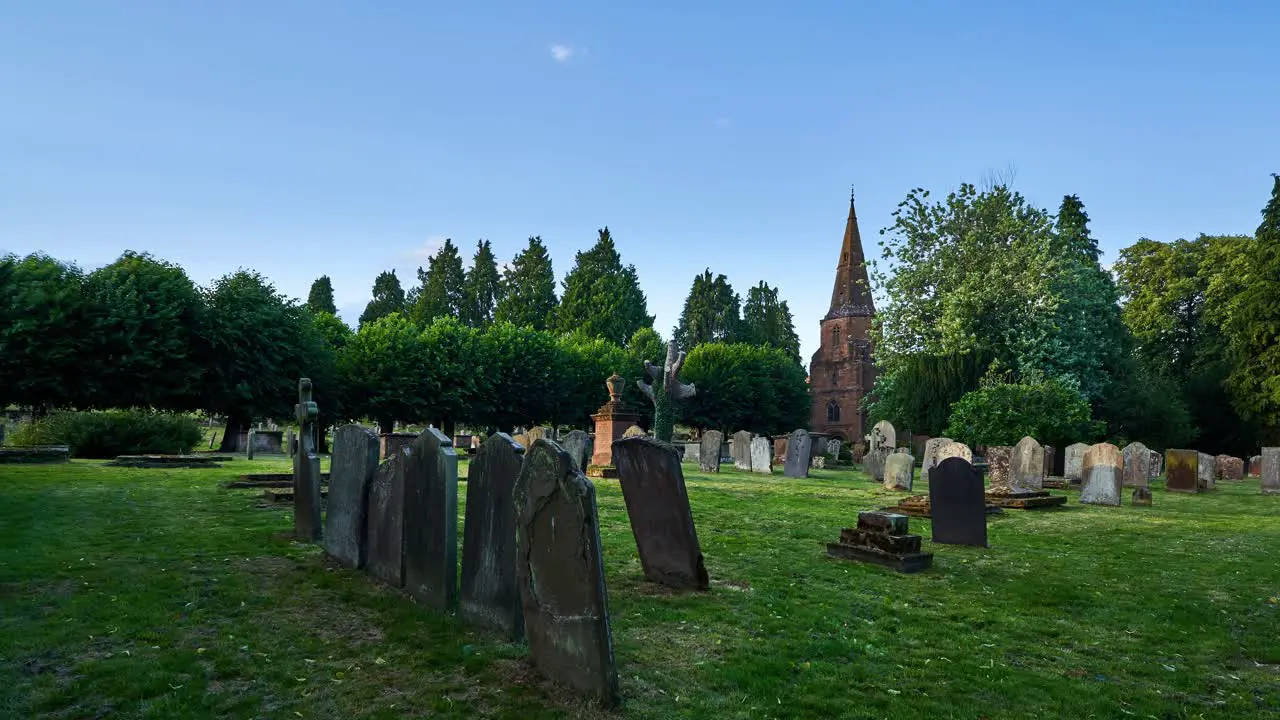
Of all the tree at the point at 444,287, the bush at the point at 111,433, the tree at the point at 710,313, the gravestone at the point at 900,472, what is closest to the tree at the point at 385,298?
the tree at the point at 444,287

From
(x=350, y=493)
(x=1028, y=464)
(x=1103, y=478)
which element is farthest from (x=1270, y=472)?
(x=350, y=493)

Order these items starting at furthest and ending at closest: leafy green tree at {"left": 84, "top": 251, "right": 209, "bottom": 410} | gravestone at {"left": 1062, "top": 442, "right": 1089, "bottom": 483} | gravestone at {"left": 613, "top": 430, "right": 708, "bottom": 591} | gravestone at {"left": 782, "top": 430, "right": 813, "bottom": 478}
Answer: leafy green tree at {"left": 84, "top": 251, "right": 209, "bottom": 410}, gravestone at {"left": 782, "top": 430, "right": 813, "bottom": 478}, gravestone at {"left": 1062, "top": 442, "right": 1089, "bottom": 483}, gravestone at {"left": 613, "top": 430, "right": 708, "bottom": 591}

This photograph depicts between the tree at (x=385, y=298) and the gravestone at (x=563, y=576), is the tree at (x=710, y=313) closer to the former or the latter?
the tree at (x=385, y=298)

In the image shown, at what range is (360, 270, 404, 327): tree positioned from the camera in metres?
65.6

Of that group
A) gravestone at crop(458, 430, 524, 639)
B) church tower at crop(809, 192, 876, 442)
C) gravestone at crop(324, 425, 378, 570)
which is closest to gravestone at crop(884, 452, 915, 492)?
gravestone at crop(324, 425, 378, 570)

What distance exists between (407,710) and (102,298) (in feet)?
104

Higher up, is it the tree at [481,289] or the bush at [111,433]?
the tree at [481,289]

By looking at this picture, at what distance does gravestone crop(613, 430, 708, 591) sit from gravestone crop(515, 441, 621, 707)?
2.48 metres

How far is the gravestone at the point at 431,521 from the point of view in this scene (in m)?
5.81

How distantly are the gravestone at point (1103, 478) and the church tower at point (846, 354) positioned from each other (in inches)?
2105

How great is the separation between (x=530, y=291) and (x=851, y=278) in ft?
104

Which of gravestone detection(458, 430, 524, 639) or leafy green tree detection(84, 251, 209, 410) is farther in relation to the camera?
leafy green tree detection(84, 251, 209, 410)

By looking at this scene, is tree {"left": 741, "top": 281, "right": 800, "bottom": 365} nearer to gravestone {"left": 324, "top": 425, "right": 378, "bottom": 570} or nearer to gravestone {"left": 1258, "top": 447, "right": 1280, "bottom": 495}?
gravestone {"left": 1258, "top": 447, "right": 1280, "bottom": 495}

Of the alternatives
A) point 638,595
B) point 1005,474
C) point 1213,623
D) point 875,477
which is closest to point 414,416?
point 875,477
